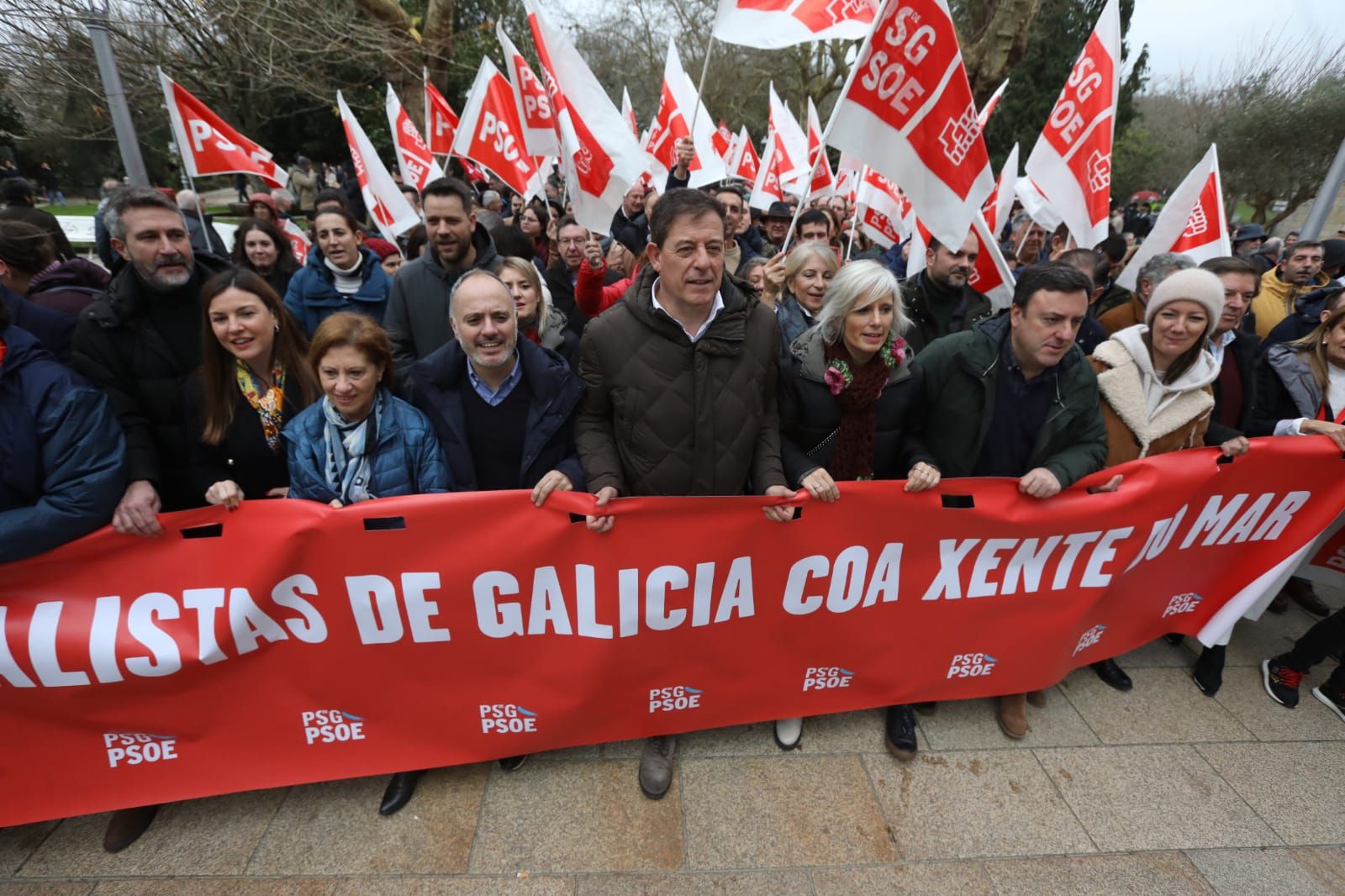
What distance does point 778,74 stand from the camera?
28828 mm

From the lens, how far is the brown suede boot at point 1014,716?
301 cm

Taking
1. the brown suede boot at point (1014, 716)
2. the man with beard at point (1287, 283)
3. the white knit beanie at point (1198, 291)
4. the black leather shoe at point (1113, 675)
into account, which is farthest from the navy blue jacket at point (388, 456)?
the man with beard at point (1287, 283)

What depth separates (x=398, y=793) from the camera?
261 cm

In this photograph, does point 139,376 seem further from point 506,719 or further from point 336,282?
point 506,719

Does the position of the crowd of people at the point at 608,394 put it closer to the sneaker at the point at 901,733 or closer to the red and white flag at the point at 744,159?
the sneaker at the point at 901,733

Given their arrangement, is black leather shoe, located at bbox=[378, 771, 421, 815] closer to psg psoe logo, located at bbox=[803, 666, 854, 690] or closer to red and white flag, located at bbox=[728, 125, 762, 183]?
psg psoe logo, located at bbox=[803, 666, 854, 690]

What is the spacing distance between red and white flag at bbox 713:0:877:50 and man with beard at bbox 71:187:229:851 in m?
2.74

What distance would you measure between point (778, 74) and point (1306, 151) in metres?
19.3

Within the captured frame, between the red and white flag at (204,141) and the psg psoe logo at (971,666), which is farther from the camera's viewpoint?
the red and white flag at (204,141)

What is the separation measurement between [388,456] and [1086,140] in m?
4.69

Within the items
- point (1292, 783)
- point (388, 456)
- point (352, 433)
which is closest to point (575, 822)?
point (388, 456)

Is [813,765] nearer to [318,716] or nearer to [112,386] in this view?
[318,716]

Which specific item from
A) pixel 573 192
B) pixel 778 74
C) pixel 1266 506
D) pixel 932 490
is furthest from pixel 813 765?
pixel 778 74

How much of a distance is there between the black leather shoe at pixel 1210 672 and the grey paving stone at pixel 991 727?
0.82 m
